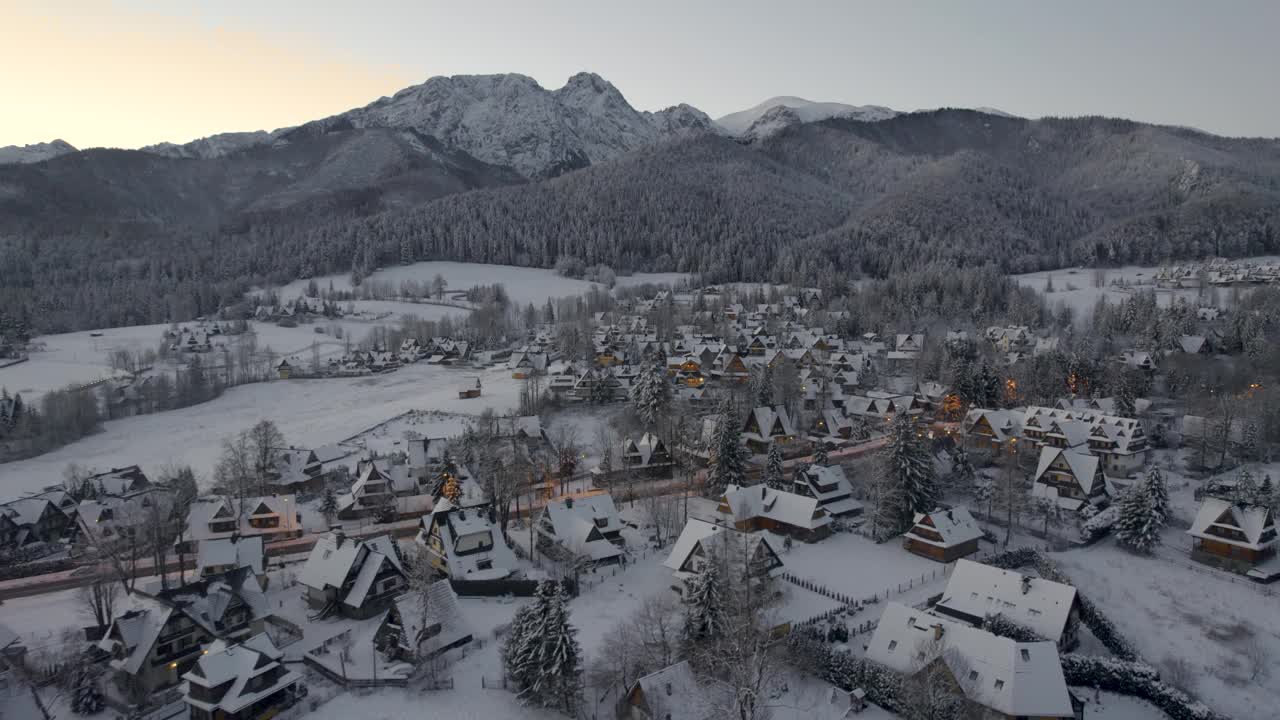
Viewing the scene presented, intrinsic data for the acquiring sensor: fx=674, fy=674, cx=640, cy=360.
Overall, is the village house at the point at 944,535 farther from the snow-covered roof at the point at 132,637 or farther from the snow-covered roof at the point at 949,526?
the snow-covered roof at the point at 132,637

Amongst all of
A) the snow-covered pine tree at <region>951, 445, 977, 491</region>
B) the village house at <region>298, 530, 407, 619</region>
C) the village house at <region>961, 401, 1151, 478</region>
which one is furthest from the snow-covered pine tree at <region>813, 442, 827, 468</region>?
the village house at <region>298, 530, 407, 619</region>

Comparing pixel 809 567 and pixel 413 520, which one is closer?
pixel 809 567

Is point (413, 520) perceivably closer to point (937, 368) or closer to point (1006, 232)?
point (937, 368)

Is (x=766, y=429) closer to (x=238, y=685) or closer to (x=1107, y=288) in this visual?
(x=238, y=685)

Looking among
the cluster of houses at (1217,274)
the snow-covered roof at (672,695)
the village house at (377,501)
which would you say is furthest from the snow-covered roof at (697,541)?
the cluster of houses at (1217,274)

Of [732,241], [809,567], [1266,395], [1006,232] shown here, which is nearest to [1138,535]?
[809,567]

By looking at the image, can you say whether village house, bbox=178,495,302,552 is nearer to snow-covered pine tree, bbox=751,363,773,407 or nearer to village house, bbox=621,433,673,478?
village house, bbox=621,433,673,478

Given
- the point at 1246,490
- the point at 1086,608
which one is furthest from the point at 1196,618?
the point at 1246,490
